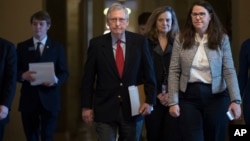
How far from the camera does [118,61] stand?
4.30 meters

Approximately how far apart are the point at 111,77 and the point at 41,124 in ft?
5.09

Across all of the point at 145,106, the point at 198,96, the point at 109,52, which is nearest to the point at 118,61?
the point at 109,52

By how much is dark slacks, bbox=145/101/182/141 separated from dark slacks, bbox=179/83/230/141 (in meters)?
0.72

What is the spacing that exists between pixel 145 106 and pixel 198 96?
1.51ft

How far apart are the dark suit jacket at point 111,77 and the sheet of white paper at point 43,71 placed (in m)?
1.15

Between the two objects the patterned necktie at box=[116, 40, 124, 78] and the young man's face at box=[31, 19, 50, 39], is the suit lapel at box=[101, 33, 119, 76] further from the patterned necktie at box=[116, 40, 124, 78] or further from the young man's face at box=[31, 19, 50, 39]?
the young man's face at box=[31, 19, 50, 39]

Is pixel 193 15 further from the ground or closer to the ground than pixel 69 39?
further from the ground

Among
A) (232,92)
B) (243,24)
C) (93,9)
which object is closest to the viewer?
(232,92)

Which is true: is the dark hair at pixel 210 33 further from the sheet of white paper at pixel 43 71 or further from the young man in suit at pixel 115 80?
the sheet of white paper at pixel 43 71

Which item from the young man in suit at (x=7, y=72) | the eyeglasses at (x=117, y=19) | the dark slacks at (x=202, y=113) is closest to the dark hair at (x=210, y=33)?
the dark slacks at (x=202, y=113)

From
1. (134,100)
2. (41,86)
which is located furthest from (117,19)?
(41,86)

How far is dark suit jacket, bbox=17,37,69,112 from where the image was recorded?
18.0 ft

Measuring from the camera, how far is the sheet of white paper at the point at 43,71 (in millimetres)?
5438

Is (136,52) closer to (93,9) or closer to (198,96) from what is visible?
(198,96)
